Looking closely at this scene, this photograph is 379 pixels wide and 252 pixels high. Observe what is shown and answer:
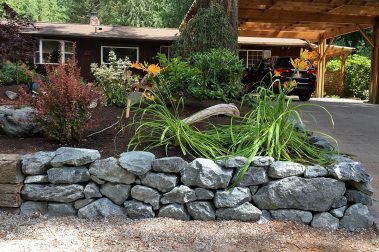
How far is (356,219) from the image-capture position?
3.73 metres

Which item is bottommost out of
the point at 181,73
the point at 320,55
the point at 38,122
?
the point at 38,122

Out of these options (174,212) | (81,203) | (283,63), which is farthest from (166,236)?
(283,63)

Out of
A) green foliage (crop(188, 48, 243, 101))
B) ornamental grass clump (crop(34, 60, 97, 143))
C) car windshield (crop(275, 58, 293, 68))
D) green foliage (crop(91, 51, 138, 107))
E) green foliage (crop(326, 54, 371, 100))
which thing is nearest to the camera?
ornamental grass clump (crop(34, 60, 97, 143))

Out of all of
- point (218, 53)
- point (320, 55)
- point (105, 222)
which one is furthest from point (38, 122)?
point (320, 55)

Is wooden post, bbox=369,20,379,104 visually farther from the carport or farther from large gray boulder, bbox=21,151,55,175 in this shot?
large gray boulder, bbox=21,151,55,175

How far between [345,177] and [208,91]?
2.76 meters

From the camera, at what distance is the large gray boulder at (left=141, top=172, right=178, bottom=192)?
12.1ft

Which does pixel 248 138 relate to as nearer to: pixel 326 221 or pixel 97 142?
pixel 326 221

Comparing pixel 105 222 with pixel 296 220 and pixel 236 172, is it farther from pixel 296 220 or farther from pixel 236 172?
pixel 296 220

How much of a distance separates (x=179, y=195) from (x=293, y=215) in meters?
1.04

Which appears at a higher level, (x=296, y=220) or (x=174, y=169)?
(x=174, y=169)

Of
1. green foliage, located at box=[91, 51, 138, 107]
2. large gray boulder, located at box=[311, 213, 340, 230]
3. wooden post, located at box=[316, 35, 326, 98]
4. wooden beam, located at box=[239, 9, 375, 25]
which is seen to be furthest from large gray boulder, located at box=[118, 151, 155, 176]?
wooden post, located at box=[316, 35, 326, 98]

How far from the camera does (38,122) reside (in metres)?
4.30

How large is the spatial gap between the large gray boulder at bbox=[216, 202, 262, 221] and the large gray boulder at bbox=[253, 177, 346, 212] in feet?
0.42
